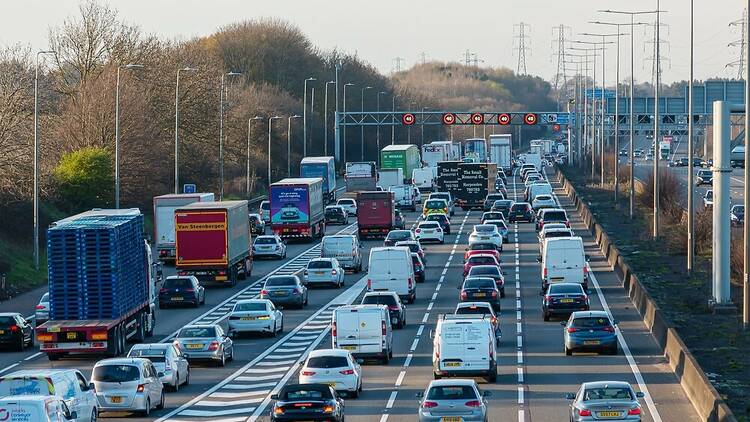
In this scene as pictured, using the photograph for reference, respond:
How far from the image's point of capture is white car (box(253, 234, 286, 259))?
7425 cm

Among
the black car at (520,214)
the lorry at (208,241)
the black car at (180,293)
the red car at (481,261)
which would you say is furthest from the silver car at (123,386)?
the black car at (520,214)

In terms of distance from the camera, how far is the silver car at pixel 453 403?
93.0 ft

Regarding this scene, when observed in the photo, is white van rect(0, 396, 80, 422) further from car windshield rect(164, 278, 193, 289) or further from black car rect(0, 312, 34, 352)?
car windshield rect(164, 278, 193, 289)

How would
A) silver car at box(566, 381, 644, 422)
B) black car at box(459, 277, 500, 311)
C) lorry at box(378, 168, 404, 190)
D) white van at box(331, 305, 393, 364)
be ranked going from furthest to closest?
1. lorry at box(378, 168, 404, 190)
2. black car at box(459, 277, 500, 311)
3. white van at box(331, 305, 393, 364)
4. silver car at box(566, 381, 644, 422)

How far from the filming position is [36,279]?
63.8 meters

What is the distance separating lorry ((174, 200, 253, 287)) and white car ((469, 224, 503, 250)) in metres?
14.6

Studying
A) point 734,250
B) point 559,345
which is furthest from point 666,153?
point 559,345

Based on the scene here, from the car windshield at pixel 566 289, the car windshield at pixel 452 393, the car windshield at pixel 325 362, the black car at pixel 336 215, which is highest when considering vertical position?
the car windshield at pixel 452 393

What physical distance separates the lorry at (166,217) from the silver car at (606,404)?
3972cm

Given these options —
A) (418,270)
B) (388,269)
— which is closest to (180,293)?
(388,269)

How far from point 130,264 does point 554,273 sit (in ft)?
57.2

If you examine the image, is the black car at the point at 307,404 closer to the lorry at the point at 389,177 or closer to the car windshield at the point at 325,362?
the car windshield at the point at 325,362

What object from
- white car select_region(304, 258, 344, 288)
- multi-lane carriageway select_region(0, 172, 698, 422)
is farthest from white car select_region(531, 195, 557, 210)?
white car select_region(304, 258, 344, 288)

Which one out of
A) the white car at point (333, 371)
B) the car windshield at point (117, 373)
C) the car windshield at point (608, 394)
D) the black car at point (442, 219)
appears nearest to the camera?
the car windshield at point (608, 394)
